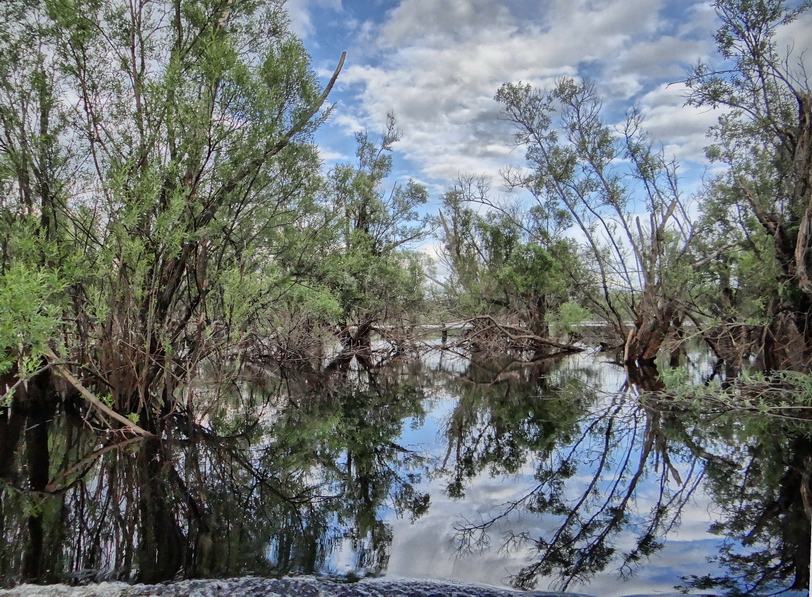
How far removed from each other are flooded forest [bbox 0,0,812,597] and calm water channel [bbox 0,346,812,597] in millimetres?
30

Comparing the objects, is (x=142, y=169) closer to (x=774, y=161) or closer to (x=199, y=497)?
(x=199, y=497)

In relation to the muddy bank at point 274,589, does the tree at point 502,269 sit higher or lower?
higher

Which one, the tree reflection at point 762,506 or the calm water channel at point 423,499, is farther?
the calm water channel at point 423,499

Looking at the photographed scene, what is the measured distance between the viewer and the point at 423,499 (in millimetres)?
4555

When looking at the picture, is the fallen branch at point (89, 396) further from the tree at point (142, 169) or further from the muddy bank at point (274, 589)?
the muddy bank at point (274, 589)

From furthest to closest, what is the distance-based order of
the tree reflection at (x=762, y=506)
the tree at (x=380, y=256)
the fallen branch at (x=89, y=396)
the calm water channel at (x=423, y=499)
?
the tree at (x=380, y=256)
the fallen branch at (x=89, y=396)
the calm water channel at (x=423, y=499)
the tree reflection at (x=762, y=506)

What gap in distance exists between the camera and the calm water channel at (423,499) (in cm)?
318

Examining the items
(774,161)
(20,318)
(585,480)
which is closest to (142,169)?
(20,318)

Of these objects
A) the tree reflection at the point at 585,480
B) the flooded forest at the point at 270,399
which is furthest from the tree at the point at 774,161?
the tree reflection at the point at 585,480

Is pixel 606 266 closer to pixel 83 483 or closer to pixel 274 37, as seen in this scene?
pixel 274 37

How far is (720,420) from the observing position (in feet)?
24.6

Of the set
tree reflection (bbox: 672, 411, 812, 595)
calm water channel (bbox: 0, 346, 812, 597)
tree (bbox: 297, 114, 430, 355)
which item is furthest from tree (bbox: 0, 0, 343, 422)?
tree (bbox: 297, 114, 430, 355)

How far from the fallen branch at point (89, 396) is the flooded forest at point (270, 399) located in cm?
4

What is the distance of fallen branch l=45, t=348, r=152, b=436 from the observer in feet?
14.9
